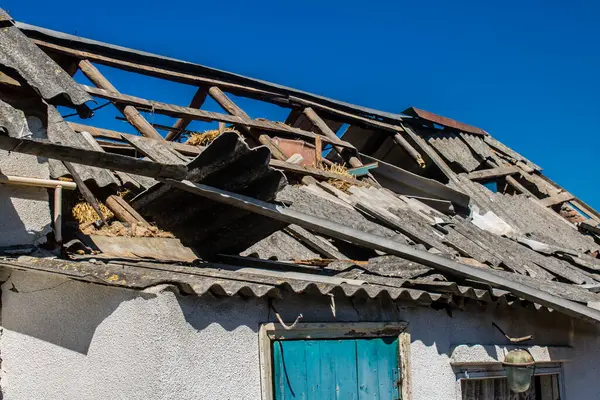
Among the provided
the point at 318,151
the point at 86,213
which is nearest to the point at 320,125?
the point at 318,151

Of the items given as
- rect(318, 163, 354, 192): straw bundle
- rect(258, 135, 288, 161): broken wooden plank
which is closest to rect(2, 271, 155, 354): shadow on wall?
rect(258, 135, 288, 161): broken wooden plank

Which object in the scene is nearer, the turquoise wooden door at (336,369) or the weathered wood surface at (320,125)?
the turquoise wooden door at (336,369)

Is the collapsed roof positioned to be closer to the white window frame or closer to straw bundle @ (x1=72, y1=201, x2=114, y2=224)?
straw bundle @ (x1=72, y1=201, x2=114, y2=224)

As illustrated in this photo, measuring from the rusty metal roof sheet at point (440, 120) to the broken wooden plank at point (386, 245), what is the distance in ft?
22.5

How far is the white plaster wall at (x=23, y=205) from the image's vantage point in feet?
17.6

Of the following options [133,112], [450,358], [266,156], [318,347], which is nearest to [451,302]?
[450,358]

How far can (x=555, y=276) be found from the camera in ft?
26.4

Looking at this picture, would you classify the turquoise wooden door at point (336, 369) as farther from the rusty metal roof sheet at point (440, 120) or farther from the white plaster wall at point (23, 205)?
the rusty metal roof sheet at point (440, 120)

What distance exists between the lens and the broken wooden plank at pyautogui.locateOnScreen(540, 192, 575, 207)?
1261cm

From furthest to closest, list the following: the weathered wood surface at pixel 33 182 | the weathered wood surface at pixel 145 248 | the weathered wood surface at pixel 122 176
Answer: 1. the weathered wood surface at pixel 122 176
2. the weathered wood surface at pixel 145 248
3. the weathered wood surface at pixel 33 182

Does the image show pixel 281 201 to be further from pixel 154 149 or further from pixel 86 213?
pixel 154 149

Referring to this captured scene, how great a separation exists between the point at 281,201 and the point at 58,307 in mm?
1890

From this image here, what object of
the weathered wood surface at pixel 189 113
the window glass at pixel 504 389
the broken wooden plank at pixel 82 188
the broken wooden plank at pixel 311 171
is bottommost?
the window glass at pixel 504 389

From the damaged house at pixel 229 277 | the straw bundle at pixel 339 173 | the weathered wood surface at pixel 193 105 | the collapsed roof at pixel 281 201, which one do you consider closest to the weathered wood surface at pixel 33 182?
the damaged house at pixel 229 277
